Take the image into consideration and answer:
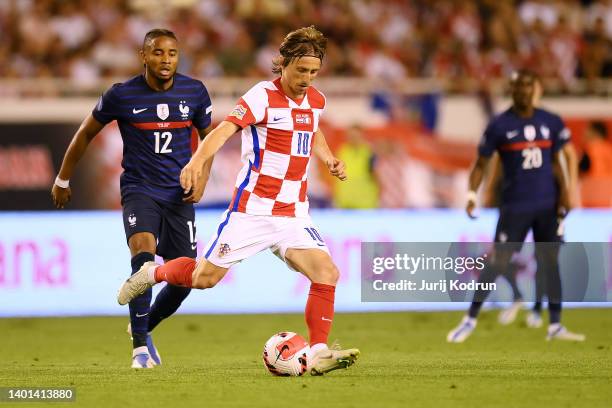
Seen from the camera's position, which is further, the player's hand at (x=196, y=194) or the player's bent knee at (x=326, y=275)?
the player's hand at (x=196, y=194)

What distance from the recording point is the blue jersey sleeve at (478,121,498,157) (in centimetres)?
1209

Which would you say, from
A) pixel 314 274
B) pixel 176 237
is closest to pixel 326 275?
pixel 314 274

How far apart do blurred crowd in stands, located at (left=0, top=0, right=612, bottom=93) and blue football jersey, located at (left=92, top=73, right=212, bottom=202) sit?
10156mm

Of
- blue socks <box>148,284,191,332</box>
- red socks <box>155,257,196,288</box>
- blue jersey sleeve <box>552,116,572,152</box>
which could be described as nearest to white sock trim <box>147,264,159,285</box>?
red socks <box>155,257,196,288</box>

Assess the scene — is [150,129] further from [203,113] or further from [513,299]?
[513,299]

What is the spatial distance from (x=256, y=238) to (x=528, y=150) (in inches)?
183

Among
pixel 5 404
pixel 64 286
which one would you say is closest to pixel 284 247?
pixel 5 404

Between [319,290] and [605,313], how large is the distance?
767 cm

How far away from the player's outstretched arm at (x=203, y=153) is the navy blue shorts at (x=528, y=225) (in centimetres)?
479

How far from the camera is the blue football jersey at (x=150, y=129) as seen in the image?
9.24 meters

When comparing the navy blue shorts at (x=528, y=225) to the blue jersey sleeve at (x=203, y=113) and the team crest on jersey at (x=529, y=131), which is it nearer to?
the team crest on jersey at (x=529, y=131)

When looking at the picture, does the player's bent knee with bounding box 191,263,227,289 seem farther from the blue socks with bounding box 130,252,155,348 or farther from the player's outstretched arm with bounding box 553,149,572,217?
the player's outstretched arm with bounding box 553,149,572,217

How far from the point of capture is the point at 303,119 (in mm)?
8336

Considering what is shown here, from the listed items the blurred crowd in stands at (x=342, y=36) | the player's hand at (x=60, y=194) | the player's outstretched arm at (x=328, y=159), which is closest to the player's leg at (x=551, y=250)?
the player's outstretched arm at (x=328, y=159)
